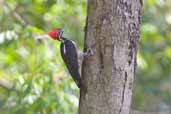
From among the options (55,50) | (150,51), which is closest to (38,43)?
(55,50)

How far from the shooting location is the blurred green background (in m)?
3.65

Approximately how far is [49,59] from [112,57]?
5.11 ft

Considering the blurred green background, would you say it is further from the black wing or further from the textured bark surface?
the textured bark surface

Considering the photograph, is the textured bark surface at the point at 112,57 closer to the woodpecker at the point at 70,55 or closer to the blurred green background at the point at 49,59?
the woodpecker at the point at 70,55

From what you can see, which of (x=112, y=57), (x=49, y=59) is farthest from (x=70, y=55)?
(x=49, y=59)

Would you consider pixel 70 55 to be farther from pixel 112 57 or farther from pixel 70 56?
pixel 112 57

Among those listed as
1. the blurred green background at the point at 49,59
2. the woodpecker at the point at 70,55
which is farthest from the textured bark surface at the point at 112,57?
the blurred green background at the point at 49,59

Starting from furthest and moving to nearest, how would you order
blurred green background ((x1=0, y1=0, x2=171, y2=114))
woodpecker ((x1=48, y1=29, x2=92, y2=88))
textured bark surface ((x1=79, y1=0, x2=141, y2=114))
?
blurred green background ((x1=0, y1=0, x2=171, y2=114)), woodpecker ((x1=48, y1=29, x2=92, y2=88)), textured bark surface ((x1=79, y1=0, x2=141, y2=114))

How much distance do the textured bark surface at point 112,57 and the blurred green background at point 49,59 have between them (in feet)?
3.88

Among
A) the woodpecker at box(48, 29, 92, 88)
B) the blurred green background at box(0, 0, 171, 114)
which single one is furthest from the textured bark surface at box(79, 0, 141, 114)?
the blurred green background at box(0, 0, 171, 114)

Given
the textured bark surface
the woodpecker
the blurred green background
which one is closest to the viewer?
the textured bark surface

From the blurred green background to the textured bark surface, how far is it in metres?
1.18

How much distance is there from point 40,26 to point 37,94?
1.30 m

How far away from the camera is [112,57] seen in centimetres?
238
